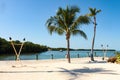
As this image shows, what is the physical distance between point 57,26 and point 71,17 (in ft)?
6.58

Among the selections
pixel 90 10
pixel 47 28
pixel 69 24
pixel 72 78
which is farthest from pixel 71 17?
pixel 72 78

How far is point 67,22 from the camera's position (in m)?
27.7

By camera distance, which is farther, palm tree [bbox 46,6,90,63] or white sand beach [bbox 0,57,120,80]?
palm tree [bbox 46,6,90,63]

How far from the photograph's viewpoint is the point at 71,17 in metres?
27.6

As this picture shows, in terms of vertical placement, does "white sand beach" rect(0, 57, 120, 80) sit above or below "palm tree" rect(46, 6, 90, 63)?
below

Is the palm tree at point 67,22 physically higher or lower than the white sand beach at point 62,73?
higher

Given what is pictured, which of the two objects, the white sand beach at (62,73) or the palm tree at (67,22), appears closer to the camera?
the white sand beach at (62,73)

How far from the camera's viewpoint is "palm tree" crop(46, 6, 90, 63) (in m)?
27.5

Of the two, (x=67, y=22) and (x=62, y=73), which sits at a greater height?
(x=67, y=22)

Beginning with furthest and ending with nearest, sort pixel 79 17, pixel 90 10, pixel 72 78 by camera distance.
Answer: pixel 90 10
pixel 79 17
pixel 72 78

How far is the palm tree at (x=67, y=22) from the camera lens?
27.5 m

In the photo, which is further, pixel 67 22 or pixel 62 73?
pixel 67 22

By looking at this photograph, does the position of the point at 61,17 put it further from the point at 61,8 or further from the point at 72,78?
the point at 72,78

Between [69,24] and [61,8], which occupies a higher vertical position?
[61,8]
